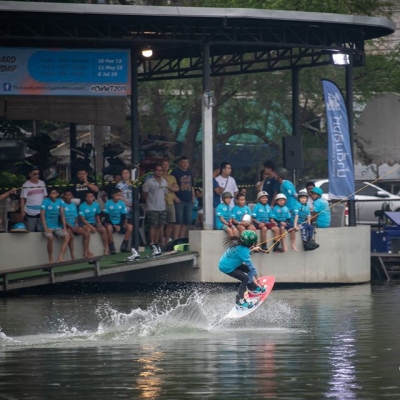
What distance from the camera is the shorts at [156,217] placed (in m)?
27.4

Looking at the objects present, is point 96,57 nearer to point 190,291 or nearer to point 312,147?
point 190,291

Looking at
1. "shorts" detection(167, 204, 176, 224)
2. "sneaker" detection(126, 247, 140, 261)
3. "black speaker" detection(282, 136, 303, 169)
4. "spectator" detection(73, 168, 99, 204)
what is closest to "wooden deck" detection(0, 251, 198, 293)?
"sneaker" detection(126, 247, 140, 261)

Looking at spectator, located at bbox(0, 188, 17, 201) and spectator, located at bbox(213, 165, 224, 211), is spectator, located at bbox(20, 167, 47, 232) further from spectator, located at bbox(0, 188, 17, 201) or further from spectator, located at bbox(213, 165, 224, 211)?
spectator, located at bbox(213, 165, 224, 211)

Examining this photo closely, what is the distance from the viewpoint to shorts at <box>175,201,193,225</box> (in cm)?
2803

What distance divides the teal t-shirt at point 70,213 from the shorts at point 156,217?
2055 millimetres

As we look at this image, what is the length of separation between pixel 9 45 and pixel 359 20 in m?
7.59

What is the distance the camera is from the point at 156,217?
2739cm

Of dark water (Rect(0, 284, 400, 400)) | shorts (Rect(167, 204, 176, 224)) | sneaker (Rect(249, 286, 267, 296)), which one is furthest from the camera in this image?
shorts (Rect(167, 204, 176, 224))

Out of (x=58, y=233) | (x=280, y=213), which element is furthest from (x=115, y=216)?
(x=280, y=213)

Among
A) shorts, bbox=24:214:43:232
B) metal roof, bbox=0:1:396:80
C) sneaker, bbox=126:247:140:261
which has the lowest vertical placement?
sneaker, bbox=126:247:140:261

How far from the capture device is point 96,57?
88.0ft

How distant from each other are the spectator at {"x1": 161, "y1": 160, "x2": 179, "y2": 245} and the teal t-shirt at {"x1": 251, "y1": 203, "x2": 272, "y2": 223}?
2.05 meters

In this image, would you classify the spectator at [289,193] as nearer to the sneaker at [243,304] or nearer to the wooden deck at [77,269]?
the wooden deck at [77,269]

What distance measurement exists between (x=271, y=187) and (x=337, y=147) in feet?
5.80
